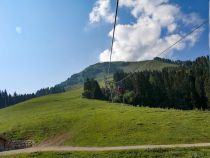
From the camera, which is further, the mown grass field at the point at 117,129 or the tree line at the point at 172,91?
the tree line at the point at 172,91

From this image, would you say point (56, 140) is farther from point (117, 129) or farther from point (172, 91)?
point (172, 91)

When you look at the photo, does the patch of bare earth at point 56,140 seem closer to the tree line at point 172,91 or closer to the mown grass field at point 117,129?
the mown grass field at point 117,129

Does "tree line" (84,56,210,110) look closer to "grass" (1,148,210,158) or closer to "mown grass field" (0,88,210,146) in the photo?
"mown grass field" (0,88,210,146)

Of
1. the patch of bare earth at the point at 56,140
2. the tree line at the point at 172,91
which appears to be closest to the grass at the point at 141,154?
the patch of bare earth at the point at 56,140

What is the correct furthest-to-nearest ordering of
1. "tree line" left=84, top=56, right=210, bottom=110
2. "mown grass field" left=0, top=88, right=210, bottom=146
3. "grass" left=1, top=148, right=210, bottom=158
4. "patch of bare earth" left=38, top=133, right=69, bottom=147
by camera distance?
"tree line" left=84, top=56, right=210, bottom=110 < "patch of bare earth" left=38, top=133, right=69, bottom=147 < "mown grass field" left=0, top=88, right=210, bottom=146 < "grass" left=1, top=148, right=210, bottom=158

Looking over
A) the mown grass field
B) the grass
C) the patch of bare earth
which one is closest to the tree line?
the mown grass field

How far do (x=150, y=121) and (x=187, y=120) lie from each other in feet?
19.6

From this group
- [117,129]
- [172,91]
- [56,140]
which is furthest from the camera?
[172,91]

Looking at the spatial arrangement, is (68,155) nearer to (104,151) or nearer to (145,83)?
(104,151)

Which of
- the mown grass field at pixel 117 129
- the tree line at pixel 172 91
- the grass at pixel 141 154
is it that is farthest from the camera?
the tree line at pixel 172 91

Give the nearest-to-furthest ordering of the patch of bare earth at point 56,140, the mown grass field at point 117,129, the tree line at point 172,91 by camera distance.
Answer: the mown grass field at point 117,129, the patch of bare earth at point 56,140, the tree line at point 172,91

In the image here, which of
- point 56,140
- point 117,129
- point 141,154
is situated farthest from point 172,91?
point 141,154

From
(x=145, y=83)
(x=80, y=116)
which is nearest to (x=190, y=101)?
(x=145, y=83)

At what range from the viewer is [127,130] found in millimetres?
60281
